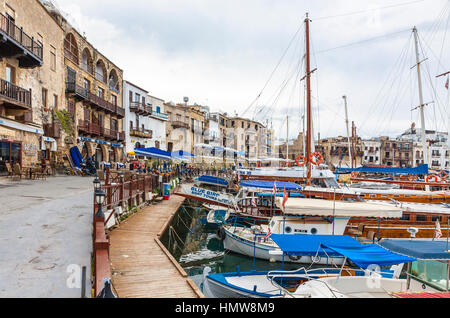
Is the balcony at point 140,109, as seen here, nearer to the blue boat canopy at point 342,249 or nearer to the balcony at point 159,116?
the balcony at point 159,116

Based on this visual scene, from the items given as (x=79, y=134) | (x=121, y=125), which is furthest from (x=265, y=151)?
(x=79, y=134)

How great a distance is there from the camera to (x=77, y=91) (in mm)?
28422

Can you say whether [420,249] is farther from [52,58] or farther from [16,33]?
[52,58]

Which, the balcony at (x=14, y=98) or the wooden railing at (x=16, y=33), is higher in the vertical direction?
the wooden railing at (x=16, y=33)

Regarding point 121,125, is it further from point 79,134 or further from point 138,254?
point 138,254

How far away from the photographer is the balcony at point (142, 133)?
4073 cm

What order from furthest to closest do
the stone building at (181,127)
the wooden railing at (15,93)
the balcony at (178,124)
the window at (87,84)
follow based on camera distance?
the stone building at (181,127) → the balcony at (178,124) → the window at (87,84) → the wooden railing at (15,93)

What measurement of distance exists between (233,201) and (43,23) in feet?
69.9

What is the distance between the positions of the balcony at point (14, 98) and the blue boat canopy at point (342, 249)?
1746 centimetres

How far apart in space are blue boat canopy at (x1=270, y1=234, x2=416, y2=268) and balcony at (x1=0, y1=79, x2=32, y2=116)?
17.5 meters

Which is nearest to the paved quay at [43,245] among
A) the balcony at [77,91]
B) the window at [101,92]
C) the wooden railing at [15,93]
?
the wooden railing at [15,93]

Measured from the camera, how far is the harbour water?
45.3ft

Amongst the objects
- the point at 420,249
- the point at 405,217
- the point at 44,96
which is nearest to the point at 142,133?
the point at 44,96

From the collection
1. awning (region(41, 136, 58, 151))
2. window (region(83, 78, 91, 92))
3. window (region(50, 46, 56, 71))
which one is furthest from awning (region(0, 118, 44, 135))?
window (region(83, 78, 91, 92))
